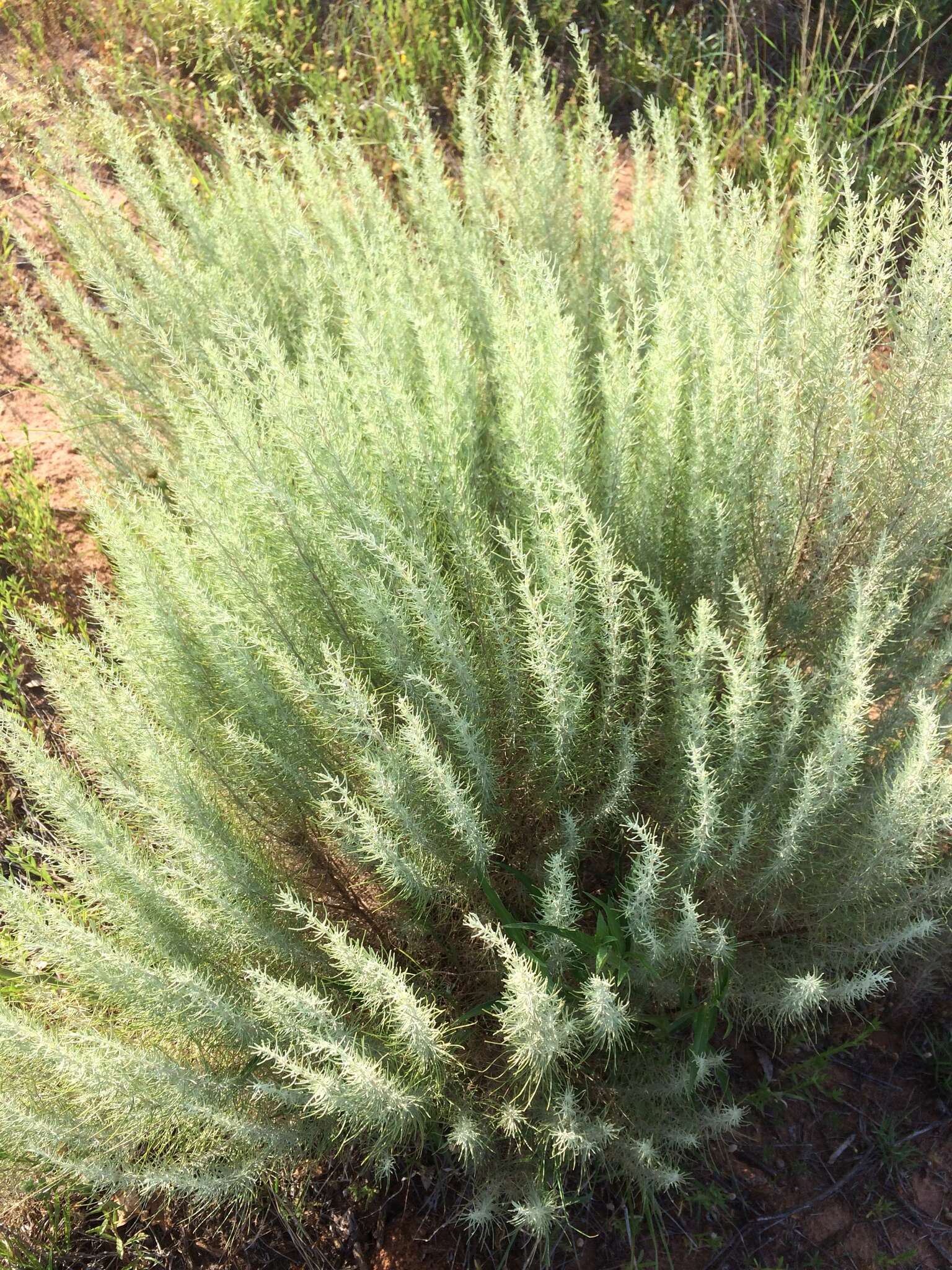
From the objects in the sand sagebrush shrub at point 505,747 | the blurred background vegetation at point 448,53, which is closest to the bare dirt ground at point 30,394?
the blurred background vegetation at point 448,53

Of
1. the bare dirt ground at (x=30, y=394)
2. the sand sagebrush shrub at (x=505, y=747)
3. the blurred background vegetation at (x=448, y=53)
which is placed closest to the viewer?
the sand sagebrush shrub at (x=505, y=747)

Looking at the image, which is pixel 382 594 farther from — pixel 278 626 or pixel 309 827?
pixel 309 827

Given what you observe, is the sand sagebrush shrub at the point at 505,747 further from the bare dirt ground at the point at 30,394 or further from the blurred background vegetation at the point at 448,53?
the blurred background vegetation at the point at 448,53

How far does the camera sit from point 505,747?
201cm

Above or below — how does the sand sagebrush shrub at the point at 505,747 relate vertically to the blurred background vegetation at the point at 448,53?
below

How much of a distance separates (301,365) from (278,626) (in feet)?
1.98

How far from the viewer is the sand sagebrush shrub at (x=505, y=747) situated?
165 cm

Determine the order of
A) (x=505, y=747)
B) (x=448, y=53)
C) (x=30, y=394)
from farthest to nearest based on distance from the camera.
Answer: (x=448, y=53)
(x=30, y=394)
(x=505, y=747)

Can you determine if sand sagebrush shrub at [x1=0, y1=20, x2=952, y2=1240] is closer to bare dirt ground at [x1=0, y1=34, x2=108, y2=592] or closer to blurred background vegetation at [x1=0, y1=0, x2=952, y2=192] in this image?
Answer: bare dirt ground at [x1=0, y1=34, x2=108, y2=592]

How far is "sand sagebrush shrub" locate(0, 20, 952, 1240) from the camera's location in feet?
5.40


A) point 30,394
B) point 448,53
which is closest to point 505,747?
point 30,394

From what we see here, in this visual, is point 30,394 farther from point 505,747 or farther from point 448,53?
point 505,747

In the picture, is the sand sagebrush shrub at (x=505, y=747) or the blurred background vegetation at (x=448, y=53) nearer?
the sand sagebrush shrub at (x=505, y=747)

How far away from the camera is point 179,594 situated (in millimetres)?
2064
